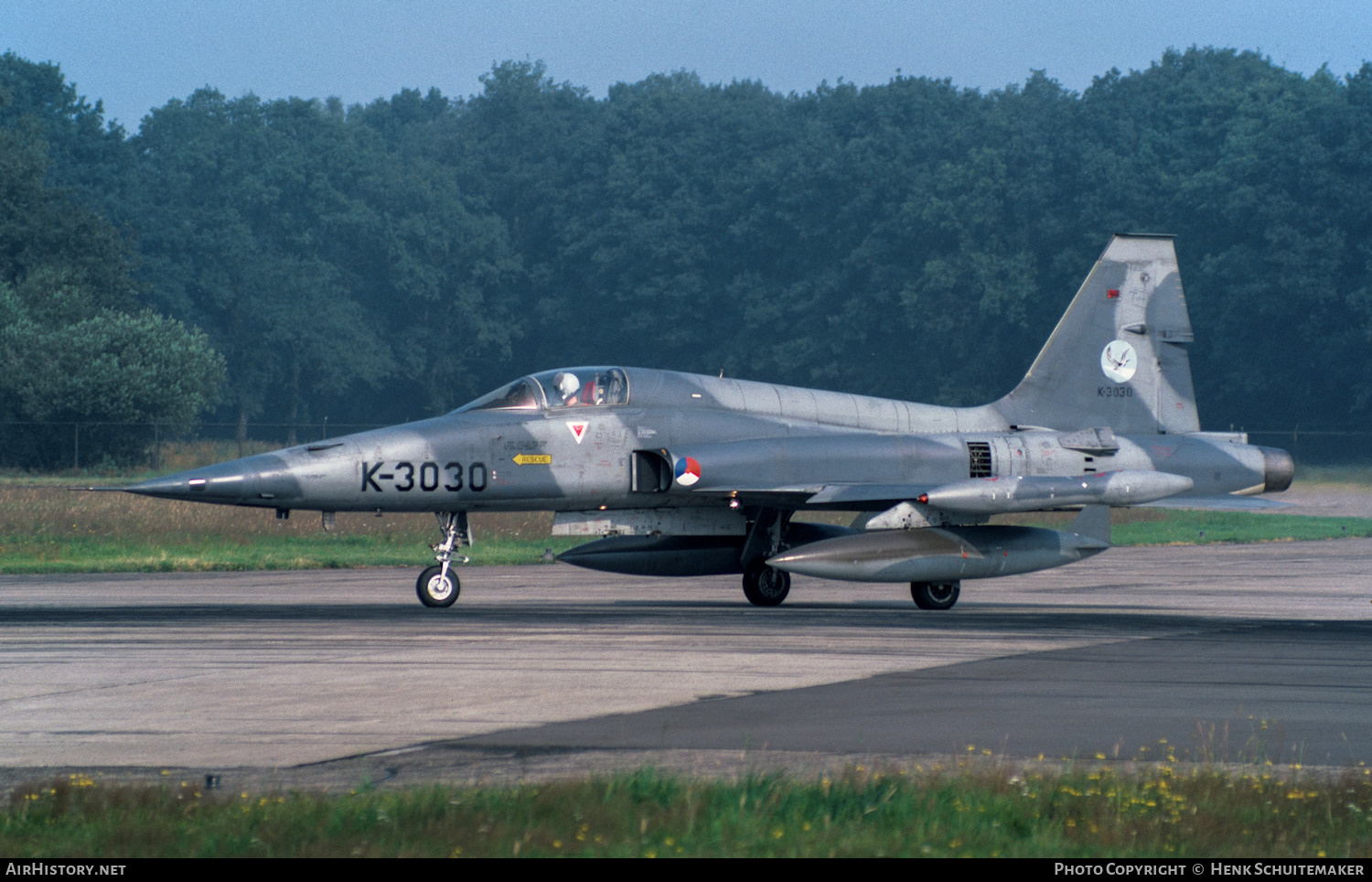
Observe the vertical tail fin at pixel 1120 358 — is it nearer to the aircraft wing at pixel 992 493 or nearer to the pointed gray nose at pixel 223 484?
the aircraft wing at pixel 992 493

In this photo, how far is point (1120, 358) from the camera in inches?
941

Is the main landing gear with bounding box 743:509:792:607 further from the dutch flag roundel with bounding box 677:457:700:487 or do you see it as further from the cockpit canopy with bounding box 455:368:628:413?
the cockpit canopy with bounding box 455:368:628:413

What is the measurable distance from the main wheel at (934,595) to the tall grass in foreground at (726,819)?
41.2 feet

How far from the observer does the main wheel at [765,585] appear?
21.7 metres

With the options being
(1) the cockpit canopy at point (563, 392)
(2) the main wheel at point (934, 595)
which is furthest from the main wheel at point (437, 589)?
(2) the main wheel at point (934, 595)

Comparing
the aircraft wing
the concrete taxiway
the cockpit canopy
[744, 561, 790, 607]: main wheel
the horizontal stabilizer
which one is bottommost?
the concrete taxiway

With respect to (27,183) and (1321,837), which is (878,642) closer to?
(1321,837)

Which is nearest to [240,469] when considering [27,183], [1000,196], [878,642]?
[878,642]

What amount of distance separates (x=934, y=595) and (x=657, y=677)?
8433 mm

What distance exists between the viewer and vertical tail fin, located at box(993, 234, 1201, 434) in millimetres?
23797

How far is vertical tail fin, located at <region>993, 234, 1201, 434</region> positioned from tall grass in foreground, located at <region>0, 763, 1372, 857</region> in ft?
51.2

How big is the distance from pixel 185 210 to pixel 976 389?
50.9 m

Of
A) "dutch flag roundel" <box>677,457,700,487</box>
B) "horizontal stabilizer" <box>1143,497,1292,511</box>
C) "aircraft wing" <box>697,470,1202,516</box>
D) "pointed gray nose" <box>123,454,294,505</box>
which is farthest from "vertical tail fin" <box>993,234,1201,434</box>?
"pointed gray nose" <box>123,454,294,505</box>

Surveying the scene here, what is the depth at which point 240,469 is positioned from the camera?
18859 mm
